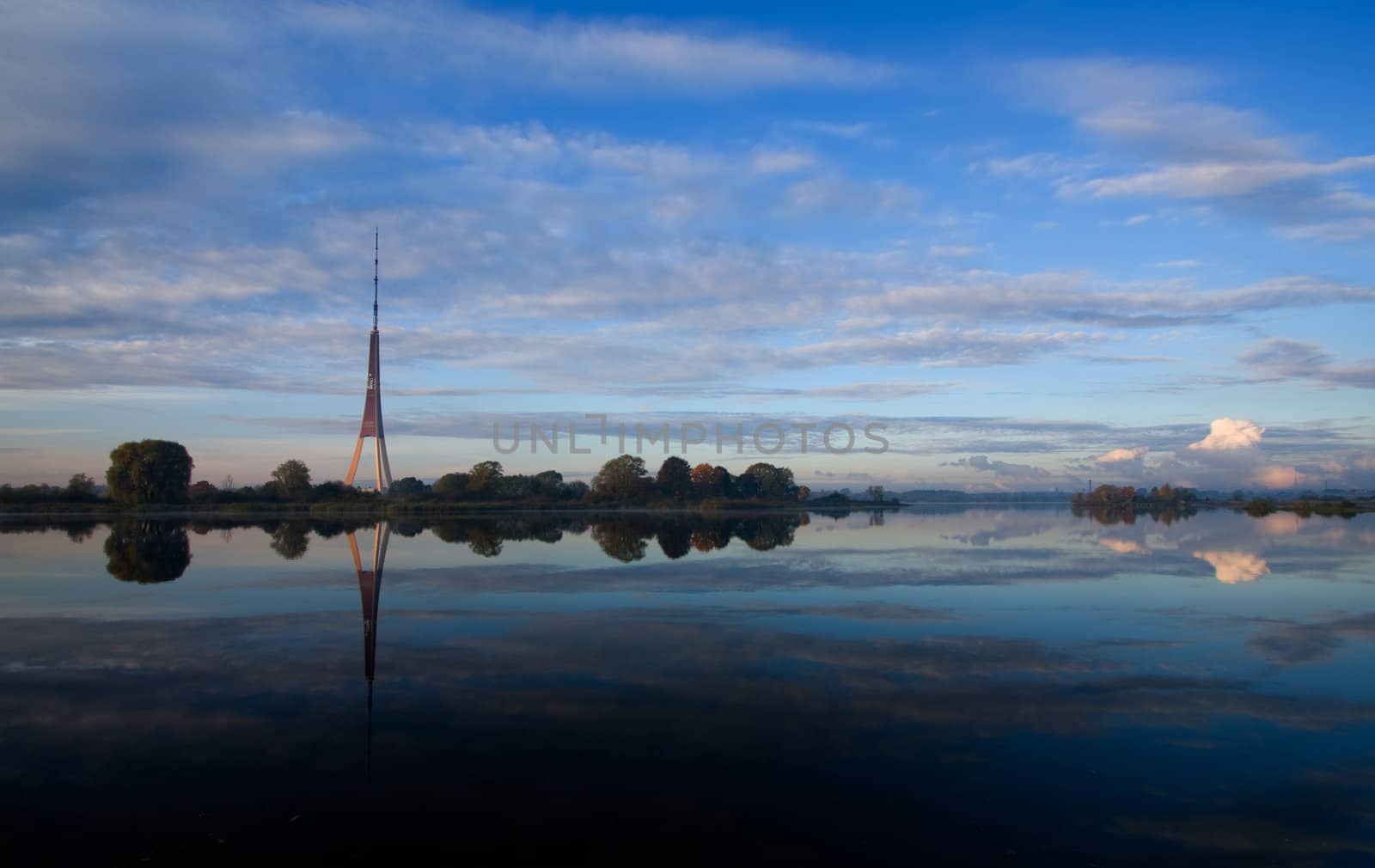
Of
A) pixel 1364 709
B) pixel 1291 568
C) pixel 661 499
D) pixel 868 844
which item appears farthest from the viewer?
pixel 661 499

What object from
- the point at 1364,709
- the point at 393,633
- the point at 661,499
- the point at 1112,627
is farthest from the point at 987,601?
the point at 661,499

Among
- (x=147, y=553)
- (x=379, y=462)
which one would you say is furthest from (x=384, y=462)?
(x=147, y=553)

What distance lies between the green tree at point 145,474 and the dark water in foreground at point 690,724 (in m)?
56.7

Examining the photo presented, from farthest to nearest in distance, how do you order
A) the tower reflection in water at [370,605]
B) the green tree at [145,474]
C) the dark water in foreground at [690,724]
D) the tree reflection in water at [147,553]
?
the green tree at [145,474] < the tree reflection in water at [147,553] < the tower reflection in water at [370,605] < the dark water in foreground at [690,724]

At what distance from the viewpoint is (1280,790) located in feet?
19.9

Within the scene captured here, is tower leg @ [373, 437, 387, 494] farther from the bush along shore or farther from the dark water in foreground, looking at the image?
the dark water in foreground

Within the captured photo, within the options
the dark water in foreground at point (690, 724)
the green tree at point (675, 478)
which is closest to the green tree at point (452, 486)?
the green tree at point (675, 478)

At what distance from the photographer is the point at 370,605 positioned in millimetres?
14453

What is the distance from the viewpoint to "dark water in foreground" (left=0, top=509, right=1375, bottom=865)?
5305mm

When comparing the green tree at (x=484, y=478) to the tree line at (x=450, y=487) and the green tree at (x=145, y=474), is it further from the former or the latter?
the green tree at (x=145, y=474)

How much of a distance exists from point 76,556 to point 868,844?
26997 millimetres

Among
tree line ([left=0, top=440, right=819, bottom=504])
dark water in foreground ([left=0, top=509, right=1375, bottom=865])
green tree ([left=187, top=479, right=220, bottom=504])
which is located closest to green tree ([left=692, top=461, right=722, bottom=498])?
tree line ([left=0, top=440, right=819, bottom=504])

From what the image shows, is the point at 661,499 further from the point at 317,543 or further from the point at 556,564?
the point at 556,564

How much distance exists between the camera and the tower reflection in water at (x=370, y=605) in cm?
779
